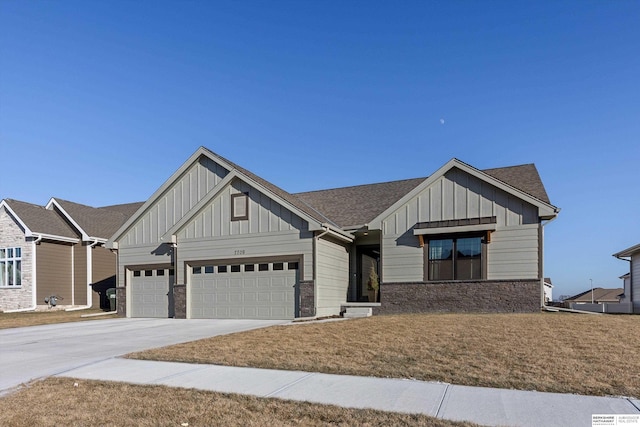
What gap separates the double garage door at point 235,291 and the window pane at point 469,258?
612 centimetres

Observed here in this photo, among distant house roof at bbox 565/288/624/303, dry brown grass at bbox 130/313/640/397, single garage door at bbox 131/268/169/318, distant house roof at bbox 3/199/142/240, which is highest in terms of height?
distant house roof at bbox 3/199/142/240

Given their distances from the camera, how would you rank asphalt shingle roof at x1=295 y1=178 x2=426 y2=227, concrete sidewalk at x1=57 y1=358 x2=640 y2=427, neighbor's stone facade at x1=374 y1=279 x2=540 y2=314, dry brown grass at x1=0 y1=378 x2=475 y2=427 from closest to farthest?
dry brown grass at x1=0 y1=378 x2=475 y2=427, concrete sidewalk at x1=57 y1=358 x2=640 y2=427, neighbor's stone facade at x1=374 y1=279 x2=540 y2=314, asphalt shingle roof at x1=295 y1=178 x2=426 y2=227

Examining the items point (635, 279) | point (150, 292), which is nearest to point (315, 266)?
point (150, 292)

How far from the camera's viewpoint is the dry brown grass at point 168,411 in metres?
4.70

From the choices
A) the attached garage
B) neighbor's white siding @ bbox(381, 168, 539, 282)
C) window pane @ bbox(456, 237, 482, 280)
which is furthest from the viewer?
the attached garage

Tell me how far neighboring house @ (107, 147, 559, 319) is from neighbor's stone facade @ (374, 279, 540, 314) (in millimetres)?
36

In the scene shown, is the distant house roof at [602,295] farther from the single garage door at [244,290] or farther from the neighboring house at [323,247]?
the single garage door at [244,290]

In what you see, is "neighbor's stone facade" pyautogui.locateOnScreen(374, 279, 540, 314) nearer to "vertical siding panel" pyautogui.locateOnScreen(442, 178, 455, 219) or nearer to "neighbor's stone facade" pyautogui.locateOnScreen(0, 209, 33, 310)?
"vertical siding panel" pyautogui.locateOnScreen(442, 178, 455, 219)

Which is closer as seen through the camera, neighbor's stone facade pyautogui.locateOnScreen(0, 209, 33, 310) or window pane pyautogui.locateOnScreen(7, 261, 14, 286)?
neighbor's stone facade pyautogui.locateOnScreen(0, 209, 33, 310)

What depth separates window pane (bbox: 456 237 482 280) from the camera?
52.2 ft

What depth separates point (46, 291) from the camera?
24047 mm

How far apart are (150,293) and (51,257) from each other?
8.98 meters

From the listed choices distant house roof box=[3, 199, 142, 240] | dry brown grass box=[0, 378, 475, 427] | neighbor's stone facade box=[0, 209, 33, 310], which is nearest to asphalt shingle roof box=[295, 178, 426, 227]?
distant house roof box=[3, 199, 142, 240]

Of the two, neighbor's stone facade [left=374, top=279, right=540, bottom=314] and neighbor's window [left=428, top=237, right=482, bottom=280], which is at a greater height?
neighbor's window [left=428, top=237, right=482, bottom=280]
